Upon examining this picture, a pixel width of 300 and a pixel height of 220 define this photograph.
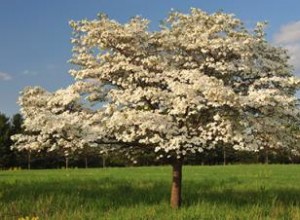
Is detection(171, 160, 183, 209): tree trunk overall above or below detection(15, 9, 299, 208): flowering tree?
below

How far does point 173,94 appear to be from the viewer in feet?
56.0

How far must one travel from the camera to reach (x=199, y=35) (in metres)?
19.0

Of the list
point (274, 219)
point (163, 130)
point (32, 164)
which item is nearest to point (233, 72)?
point (163, 130)

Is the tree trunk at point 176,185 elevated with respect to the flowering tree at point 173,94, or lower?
lower

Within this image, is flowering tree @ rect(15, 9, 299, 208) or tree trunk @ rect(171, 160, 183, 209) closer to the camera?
flowering tree @ rect(15, 9, 299, 208)

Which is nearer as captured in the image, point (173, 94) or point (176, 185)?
point (173, 94)

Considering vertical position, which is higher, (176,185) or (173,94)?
(173,94)

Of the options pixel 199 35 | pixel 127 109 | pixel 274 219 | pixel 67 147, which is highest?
pixel 199 35

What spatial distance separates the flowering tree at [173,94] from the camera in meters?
16.8

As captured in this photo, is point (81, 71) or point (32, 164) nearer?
point (81, 71)

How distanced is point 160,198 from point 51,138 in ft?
20.7

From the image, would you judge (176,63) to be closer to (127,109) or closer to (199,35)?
(199,35)

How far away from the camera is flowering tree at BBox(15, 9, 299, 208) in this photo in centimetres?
1677

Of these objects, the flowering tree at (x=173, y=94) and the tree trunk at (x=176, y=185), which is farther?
the tree trunk at (x=176, y=185)
